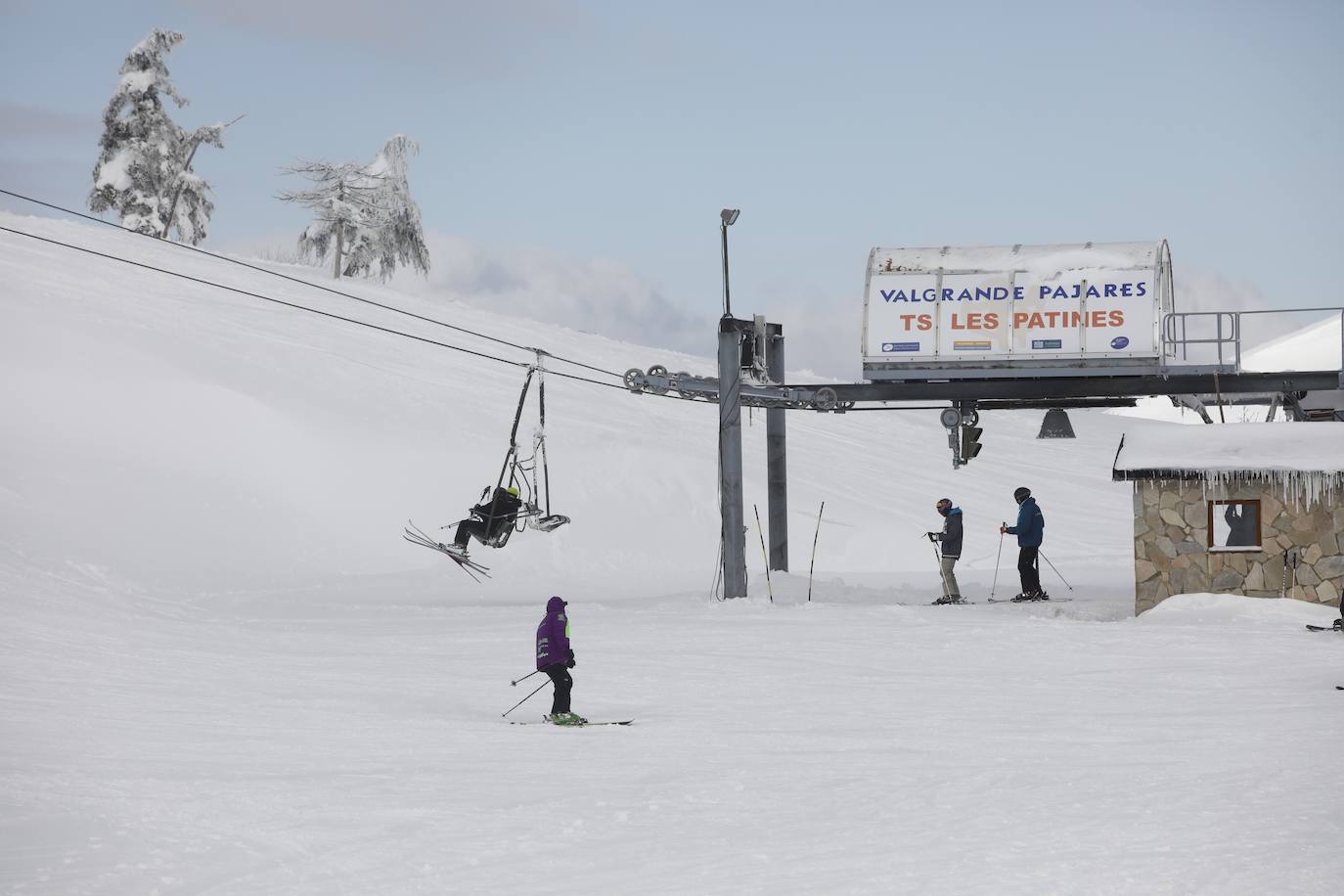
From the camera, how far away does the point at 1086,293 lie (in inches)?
998

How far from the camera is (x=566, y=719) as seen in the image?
42.2 ft

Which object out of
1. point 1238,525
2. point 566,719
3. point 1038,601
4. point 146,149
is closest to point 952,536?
point 1038,601

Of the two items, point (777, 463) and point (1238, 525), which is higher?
point (777, 463)

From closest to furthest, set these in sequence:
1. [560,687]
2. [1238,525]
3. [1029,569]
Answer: [560,687] < [1029,569] < [1238,525]

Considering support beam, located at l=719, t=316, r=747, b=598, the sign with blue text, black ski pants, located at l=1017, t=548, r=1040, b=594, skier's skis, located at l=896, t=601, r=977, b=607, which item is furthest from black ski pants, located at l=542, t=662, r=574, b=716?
the sign with blue text

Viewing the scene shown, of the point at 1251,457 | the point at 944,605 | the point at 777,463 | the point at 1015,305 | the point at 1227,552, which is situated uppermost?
the point at 1015,305

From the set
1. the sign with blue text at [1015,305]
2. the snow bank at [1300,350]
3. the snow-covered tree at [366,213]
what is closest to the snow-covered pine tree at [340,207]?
the snow-covered tree at [366,213]

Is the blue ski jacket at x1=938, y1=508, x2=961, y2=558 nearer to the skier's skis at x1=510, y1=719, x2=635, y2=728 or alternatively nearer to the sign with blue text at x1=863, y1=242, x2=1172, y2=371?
the sign with blue text at x1=863, y1=242, x2=1172, y2=371

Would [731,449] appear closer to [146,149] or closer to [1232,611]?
[1232,611]

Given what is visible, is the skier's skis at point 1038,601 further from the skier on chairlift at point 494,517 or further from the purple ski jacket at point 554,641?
the purple ski jacket at point 554,641

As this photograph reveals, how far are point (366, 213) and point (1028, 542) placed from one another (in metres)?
50.9

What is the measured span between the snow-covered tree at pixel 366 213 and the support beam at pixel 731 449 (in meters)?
45.1

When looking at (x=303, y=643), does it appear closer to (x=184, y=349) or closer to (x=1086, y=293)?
(x=1086, y=293)

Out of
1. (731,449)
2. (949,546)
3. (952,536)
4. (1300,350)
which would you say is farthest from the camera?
(1300,350)
